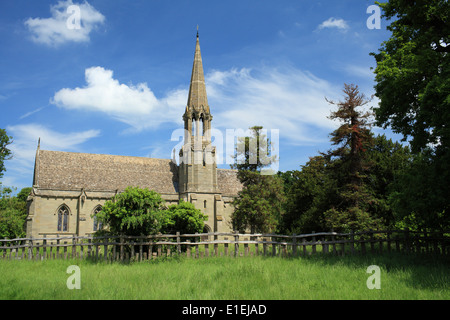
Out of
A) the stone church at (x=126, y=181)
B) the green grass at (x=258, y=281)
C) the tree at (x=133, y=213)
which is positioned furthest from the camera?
the stone church at (x=126, y=181)

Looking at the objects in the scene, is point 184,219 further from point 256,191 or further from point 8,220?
point 8,220

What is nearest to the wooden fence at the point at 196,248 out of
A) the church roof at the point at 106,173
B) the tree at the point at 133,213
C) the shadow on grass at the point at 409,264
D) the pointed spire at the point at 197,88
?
the tree at the point at 133,213

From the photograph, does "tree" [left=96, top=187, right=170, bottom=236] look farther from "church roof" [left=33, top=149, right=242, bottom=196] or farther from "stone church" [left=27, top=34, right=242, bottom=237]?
"church roof" [left=33, top=149, right=242, bottom=196]

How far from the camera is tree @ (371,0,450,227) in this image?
1155cm

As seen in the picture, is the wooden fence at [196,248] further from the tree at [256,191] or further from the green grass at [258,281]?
the tree at [256,191]

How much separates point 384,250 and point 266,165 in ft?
85.0

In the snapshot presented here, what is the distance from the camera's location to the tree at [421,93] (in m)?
11.6

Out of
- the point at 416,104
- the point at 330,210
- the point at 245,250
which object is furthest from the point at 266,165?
the point at 416,104

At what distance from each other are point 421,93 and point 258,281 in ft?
27.3

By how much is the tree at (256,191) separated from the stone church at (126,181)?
3263 mm

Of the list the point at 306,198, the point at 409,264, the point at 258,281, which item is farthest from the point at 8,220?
the point at 409,264

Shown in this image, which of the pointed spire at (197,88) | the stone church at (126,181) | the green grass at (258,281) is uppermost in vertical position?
the pointed spire at (197,88)

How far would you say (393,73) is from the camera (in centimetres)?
1324

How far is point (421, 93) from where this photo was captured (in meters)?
12.3
